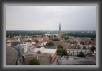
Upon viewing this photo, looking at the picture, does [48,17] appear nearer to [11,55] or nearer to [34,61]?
[34,61]

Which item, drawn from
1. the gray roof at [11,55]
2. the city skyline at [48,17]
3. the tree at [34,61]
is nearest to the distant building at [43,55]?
the tree at [34,61]

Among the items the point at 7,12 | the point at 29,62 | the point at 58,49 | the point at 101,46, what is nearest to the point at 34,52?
the point at 29,62

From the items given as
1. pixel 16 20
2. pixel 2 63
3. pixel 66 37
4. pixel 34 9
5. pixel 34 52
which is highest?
pixel 34 9

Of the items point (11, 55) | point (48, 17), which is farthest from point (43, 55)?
point (48, 17)

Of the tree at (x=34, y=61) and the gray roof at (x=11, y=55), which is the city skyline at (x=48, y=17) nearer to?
the gray roof at (x=11, y=55)

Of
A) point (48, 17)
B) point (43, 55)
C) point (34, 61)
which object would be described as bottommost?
point (34, 61)

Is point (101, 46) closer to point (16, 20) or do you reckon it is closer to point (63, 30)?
point (63, 30)
